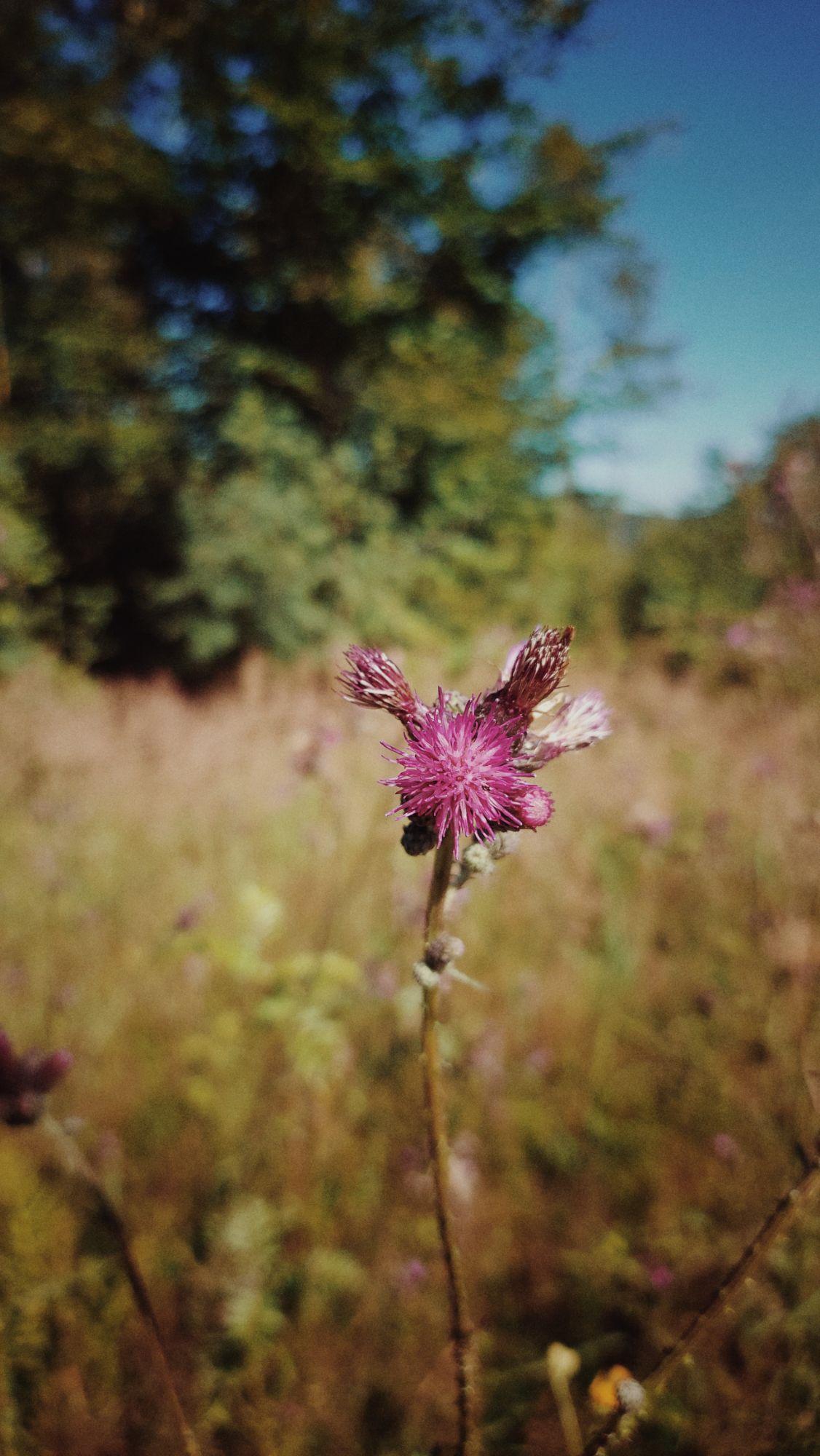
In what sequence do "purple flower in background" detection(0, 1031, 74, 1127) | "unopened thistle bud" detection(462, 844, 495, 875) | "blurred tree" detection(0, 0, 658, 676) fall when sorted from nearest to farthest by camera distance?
"unopened thistle bud" detection(462, 844, 495, 875), "purple flower in background" detection(0, 1031, 74, 1127), "blurred tree" detection(0, 0, 658, 676)

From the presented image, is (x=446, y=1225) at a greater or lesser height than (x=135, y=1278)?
lesser

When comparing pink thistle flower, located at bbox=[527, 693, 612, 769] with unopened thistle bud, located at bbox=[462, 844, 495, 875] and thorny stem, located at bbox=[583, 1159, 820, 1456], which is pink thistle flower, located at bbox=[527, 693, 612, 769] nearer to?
unopened thistle bud, located at bbox=[462, 844, 495, 875]

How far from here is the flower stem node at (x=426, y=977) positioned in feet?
2.06

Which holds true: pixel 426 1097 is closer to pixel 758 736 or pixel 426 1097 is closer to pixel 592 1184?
pixel 592 1184

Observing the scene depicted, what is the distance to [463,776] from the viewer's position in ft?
2.44

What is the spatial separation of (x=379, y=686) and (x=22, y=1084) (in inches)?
31.3

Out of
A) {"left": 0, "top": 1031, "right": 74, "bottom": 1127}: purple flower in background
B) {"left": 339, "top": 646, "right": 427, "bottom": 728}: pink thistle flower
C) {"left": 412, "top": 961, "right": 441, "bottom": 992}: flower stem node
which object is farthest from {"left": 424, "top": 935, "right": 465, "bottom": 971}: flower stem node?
{"left": 0, "top": 1031, "right": 74, "bottom": 1127}: purple flower in background

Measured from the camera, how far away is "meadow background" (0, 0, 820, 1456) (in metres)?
1.71

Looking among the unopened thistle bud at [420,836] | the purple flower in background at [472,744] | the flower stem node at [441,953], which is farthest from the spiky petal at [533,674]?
the flower stem node at [441,953]

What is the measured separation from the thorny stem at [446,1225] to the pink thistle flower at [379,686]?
222 millimetres

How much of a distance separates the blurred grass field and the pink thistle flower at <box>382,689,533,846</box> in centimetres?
8

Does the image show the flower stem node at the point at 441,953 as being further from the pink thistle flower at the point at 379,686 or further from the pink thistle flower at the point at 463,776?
the pink thistle flower at the point at 379,686

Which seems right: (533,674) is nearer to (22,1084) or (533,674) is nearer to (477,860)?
(477,860)

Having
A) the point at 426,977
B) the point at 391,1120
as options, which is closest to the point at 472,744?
the point at 426,977
